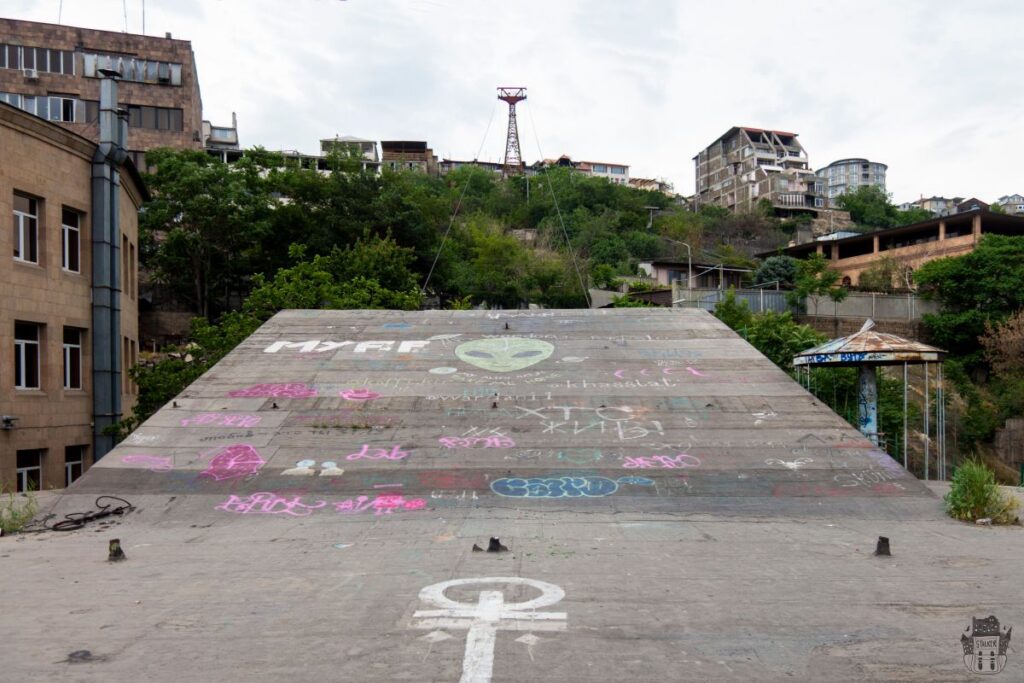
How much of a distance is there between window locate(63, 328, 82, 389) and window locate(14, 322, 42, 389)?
1214 millimetres

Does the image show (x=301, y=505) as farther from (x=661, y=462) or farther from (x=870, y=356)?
(x=870, y=356)

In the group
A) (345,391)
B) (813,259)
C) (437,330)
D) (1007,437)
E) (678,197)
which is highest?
(678,197)

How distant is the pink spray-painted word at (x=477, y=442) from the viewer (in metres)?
13.9

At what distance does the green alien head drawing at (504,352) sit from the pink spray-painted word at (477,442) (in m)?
3.35

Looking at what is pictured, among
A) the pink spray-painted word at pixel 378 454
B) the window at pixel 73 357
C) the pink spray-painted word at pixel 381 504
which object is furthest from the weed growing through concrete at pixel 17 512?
the window at pixel 73 357

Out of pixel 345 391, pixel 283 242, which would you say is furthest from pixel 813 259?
pixel 345 391

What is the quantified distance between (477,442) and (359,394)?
10.7 feet

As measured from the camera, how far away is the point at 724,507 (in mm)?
11773

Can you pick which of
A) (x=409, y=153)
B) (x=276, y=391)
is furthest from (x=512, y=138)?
(x=276, y=391)

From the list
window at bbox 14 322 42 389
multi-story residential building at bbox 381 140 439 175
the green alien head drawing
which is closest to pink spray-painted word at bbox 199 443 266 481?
the green alien head drawing

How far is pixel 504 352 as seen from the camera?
1859cm

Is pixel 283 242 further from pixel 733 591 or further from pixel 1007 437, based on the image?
pixel 733 591

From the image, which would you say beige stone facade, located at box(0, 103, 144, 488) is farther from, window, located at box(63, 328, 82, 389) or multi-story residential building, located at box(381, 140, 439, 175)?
multi-story residential building, located at box(381, 140, 439, 175)

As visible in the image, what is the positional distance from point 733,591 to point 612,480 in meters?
5.25
